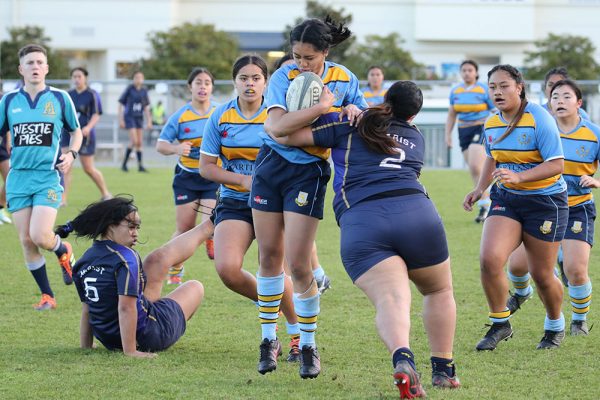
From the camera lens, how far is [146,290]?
21.9 ft

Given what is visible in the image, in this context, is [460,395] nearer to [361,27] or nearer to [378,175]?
[378,175]

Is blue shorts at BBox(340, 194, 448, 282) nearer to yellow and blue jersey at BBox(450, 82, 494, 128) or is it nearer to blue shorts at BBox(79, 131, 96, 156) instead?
yellow and blue jersey at BBox(450, 82, 494, 128)

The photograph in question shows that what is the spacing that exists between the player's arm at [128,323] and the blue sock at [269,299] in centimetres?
78

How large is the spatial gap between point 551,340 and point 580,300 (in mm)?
565

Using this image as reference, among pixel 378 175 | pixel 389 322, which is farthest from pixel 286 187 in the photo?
pixel 389 322

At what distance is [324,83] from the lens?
18.4 feet

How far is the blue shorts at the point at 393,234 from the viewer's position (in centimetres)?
504

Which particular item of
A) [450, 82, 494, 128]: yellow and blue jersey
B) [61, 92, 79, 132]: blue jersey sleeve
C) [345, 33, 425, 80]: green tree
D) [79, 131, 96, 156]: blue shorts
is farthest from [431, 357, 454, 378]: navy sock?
[345, 33, 425, 80]: green tree

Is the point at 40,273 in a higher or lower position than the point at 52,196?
lower

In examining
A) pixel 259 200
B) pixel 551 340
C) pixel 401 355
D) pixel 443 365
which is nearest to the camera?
pixel 401 355

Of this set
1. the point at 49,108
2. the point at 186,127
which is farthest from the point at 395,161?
the point at 186,127

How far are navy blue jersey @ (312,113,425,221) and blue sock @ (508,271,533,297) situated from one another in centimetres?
230

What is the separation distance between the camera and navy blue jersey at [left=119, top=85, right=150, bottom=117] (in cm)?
2192

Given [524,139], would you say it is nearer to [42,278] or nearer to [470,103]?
[42,278]
